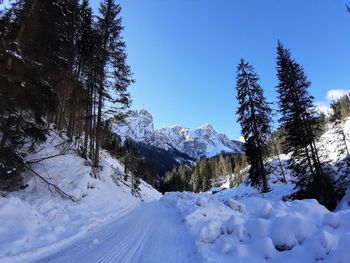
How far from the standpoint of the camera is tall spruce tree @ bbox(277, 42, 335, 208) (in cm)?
2319

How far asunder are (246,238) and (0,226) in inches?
292

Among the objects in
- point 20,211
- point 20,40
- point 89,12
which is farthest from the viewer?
point 89,12

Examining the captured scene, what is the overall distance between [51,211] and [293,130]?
66.6 feet

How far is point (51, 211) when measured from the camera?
485 inches

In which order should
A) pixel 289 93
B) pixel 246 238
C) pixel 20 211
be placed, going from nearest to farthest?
pixel 246 238 → pixel 20 211 → pixel 289 93

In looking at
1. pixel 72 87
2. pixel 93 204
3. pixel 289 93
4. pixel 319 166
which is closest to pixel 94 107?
pixel 72 87

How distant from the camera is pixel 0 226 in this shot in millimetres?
Answer: 9062

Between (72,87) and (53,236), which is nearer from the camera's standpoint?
(53,236)

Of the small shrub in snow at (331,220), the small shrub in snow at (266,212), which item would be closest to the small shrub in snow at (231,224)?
the small shrub in snow at (266,212)

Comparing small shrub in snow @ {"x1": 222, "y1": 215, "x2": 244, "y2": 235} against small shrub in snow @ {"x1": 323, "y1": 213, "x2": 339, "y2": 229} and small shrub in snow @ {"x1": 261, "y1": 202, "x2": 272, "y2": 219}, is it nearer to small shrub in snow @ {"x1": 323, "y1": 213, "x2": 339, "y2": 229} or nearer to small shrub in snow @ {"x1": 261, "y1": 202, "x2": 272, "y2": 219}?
small shrub in snow @ {"x1": 261, "y1": 202, "x2": 272, "y2": 219}

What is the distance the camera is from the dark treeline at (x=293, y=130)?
22688mm

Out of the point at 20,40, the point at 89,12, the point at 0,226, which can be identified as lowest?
the point at 0,226

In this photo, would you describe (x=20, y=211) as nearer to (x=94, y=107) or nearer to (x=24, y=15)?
(x=24, y=15)

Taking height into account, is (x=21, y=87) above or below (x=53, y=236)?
above
